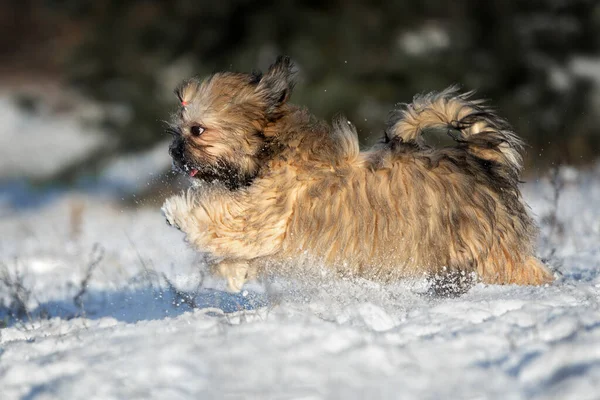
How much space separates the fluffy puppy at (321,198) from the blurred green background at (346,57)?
6.99 meters

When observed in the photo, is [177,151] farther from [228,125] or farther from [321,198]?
[321,198]

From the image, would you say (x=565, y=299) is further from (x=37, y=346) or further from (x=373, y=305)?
(x=37, y=346)

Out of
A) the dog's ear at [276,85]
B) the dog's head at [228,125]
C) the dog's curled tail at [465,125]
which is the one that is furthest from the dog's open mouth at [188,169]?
the dog's curled tail at [465,125]

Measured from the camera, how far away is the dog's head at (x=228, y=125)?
4461mm

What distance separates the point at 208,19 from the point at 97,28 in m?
1.66

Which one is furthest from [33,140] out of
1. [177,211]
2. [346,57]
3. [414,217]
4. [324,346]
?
[324,346]

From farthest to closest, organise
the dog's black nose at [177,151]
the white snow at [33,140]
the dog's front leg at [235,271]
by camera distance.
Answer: the white snow at [33,140]
the dog's front leg at [235,271]
the dog's black nose at [177,151]

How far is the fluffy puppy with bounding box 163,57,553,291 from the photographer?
4453 mm

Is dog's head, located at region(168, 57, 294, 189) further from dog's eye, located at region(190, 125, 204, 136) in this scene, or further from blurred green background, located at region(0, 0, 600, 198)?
blurred green background, located at region(0, 0, 600, 198)

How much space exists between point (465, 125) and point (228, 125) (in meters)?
1.45

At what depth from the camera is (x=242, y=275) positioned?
4684mm

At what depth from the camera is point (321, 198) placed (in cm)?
446

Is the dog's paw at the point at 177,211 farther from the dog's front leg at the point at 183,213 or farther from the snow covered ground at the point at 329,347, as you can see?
the snow covered ground at the point at 329,347

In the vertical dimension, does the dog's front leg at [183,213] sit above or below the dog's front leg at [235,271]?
above
